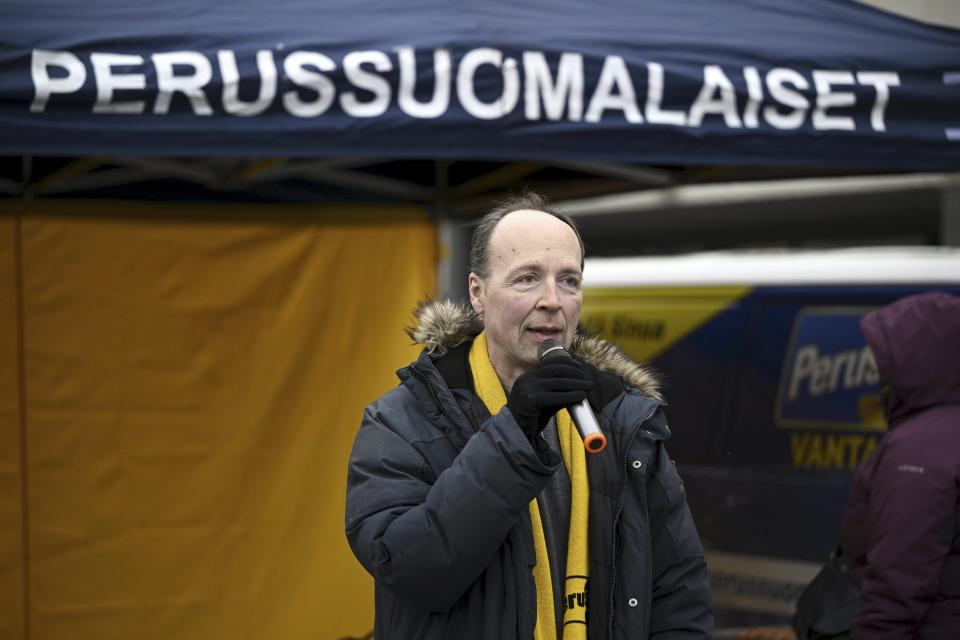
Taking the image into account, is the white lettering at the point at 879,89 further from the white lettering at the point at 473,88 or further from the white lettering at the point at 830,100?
the white lettering at the point at 473,88

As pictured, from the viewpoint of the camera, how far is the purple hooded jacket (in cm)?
321

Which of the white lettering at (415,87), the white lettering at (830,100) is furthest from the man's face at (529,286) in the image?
the white lettering at (830,100)

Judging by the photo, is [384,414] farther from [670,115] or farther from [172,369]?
[172,369]

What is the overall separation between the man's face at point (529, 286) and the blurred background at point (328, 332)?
1.60 m

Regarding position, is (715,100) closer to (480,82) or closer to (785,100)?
(785,100)

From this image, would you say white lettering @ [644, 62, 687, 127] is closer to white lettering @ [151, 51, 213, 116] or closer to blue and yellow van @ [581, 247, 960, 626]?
white lettering @ [151, 51, 213, 116]

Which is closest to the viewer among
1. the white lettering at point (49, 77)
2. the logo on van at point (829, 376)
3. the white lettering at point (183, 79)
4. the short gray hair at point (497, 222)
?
the short gray hair at point (497, 222)

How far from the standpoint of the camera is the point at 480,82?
→ 3.54 meters

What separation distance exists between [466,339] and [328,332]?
2.99 meters

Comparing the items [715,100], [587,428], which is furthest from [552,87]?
[587,428]

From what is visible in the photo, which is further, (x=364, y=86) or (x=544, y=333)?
(x=364, y=86)

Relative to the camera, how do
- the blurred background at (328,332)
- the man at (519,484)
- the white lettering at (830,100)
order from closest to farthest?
the man at (519,484) < the white lettering at (830,100) < the blurred background at (328,332)

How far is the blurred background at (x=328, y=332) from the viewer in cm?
402

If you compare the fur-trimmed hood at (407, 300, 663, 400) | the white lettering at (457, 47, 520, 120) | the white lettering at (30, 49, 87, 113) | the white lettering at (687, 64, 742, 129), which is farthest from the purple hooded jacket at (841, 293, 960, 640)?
the white lettering at (30, 49, 87, 113)
